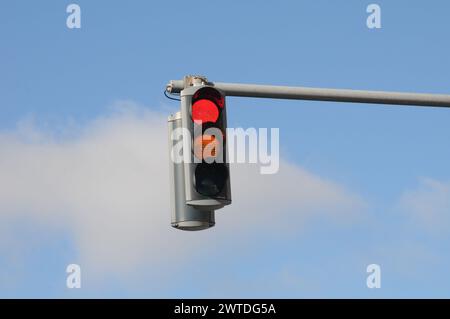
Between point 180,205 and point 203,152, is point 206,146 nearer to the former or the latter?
point 203,152

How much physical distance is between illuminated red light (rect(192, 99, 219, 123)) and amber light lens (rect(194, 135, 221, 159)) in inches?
5.9

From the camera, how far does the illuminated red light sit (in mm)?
7520

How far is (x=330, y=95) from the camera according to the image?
8500 mm

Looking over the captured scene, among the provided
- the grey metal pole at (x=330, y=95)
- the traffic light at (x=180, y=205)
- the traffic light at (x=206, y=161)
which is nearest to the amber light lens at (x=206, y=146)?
the traffic light at (x=206, y=161)

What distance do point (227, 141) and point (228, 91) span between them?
0.87 metres

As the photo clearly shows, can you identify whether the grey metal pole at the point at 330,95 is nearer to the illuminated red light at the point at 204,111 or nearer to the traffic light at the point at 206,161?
the illuminated red light at the point at 204,111

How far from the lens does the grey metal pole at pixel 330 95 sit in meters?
8.33

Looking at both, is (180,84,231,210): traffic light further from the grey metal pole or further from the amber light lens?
the grey metal pole

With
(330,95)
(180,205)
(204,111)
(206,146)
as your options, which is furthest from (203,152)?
(330,95)

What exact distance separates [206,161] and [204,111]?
41 cm

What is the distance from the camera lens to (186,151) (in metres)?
7.49

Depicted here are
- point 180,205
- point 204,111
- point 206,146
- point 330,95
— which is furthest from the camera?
point 330,95
